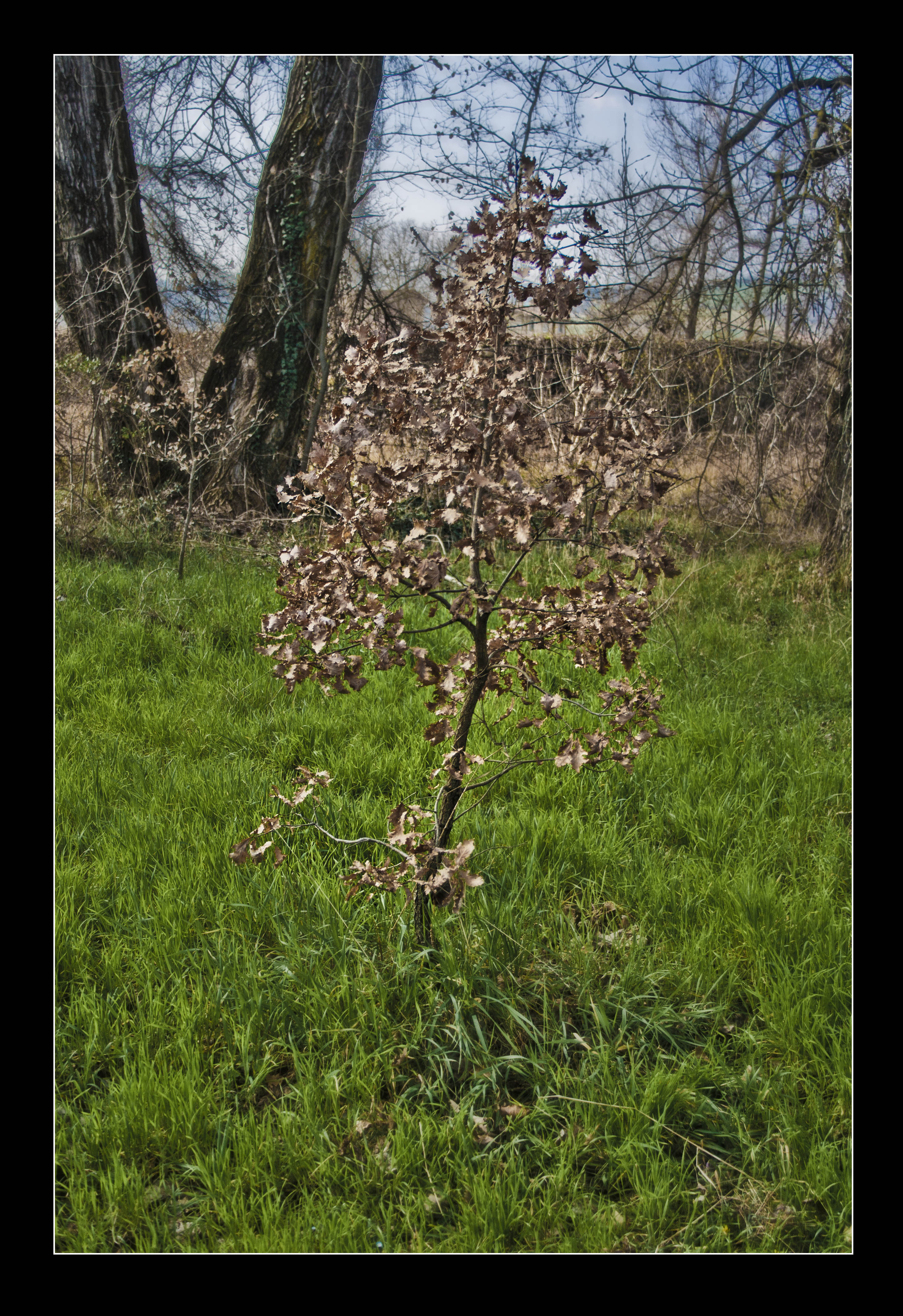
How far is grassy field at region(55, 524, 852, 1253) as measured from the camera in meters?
1.90

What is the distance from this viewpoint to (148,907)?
2.76m

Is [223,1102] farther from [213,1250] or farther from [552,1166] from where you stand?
[552,1166]

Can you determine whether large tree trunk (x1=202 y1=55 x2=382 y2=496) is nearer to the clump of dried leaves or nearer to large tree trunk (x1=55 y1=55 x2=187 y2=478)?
large tree trunk (x1=55 y1=55 x2=187 y2=478)

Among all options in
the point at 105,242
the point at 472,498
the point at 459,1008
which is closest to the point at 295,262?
the point at 105,242

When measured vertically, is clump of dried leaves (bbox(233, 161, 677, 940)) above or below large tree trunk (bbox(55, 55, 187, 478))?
below

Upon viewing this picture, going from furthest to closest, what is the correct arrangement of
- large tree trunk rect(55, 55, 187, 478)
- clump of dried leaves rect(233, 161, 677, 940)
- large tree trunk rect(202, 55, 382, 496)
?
large tree trunk rect(55, 55, 187, 478) < large tree trunk rect(202, 55, 382, 496) < clump of dried leaves rect(233, 161, 677, 940)

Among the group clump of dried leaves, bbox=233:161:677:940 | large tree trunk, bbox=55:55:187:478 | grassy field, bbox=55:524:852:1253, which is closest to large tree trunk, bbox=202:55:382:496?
large tree trunk, bbox=55:55:187:478

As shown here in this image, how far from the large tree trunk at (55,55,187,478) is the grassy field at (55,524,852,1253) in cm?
441

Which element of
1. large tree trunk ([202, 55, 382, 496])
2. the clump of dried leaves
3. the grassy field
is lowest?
the grassy field

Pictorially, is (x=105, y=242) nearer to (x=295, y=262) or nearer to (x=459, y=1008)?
(x=295, y=262)

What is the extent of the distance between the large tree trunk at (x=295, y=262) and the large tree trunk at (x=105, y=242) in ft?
2.13

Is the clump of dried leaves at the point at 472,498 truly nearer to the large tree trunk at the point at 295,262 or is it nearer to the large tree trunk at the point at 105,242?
the large tree trunk at the point at 295,262

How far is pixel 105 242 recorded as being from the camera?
7.42 meters

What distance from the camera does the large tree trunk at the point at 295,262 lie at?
6773 millimetres
